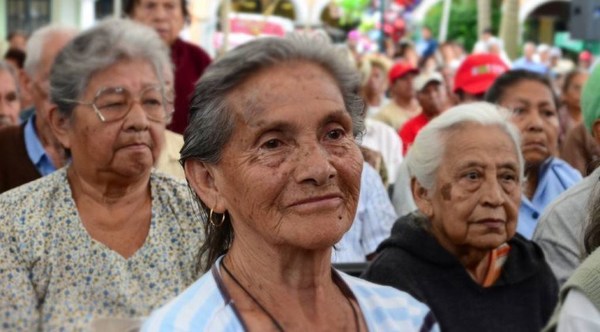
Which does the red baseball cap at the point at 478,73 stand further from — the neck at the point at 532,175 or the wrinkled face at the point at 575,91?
the neck at the point at 532,175

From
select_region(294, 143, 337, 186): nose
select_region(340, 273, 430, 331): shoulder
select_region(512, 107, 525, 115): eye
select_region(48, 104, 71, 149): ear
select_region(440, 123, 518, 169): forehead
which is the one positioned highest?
select_region(294, 143, 337, 186): nose

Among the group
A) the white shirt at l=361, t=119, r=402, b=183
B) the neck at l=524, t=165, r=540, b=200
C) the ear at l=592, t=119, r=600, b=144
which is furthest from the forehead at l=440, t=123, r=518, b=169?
the white shirt at l=361, t=119, r=402, b=183

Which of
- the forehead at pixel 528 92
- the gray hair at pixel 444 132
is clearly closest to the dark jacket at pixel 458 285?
the gray hair at pixel 444 132

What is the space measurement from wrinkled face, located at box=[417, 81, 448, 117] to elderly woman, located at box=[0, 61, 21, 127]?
12.5 feet

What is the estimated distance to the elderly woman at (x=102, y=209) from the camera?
→ 4.30m

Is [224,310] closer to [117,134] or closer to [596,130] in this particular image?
[117,134]

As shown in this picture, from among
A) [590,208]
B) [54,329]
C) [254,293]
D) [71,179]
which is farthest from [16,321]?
[590,208]

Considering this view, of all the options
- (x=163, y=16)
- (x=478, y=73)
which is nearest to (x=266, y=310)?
(x=163, y=16)

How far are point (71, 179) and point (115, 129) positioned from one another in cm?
25

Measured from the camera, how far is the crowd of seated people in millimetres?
2791

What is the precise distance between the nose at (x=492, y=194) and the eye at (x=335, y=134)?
186cm

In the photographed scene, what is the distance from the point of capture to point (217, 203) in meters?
2.95

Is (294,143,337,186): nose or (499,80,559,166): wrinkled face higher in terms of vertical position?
(294,143,337,186): nose

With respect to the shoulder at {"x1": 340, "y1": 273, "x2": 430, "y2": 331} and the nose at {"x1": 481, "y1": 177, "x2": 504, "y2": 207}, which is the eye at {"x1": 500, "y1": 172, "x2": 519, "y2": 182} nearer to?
the nose at {"x1": 481, "y1": 177, "x2": 504, "y2": 207}
